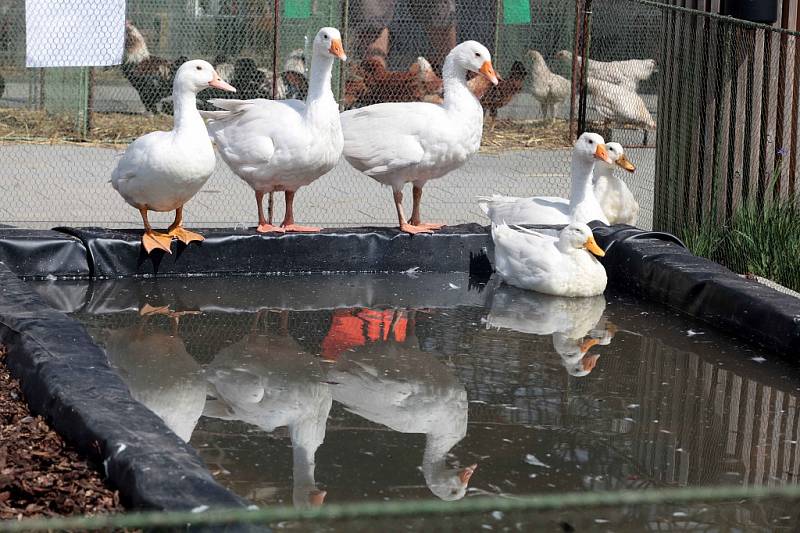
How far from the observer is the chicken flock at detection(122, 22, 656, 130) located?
12.5m

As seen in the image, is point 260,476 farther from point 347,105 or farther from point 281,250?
point 347,105

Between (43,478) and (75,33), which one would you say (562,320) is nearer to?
(43,478)

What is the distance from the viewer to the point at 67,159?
11.4 m

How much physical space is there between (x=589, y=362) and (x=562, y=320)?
2.64 ft

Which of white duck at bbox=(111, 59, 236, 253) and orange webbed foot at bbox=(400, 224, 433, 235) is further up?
white duck at bbox=(111, 59, 236, 253)

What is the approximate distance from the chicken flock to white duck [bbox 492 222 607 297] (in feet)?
19.2

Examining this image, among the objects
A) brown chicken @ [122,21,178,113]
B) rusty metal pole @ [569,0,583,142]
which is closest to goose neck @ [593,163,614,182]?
rusty metal pole @ [569,0,583,142]

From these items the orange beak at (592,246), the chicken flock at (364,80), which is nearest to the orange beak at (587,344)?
the orange beak at (592,246)

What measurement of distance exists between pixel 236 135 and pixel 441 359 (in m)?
2.36

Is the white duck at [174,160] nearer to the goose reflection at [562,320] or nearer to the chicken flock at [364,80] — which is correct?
the goose reflection at [562,320]

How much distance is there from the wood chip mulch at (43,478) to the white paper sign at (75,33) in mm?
5138

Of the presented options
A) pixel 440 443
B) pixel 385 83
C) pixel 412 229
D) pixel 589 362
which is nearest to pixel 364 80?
pixel 385 83

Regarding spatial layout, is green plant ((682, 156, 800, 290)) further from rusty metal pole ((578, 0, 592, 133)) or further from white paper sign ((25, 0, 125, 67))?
white paper sign ((25, 0, 125, 67))

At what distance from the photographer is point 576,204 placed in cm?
761
